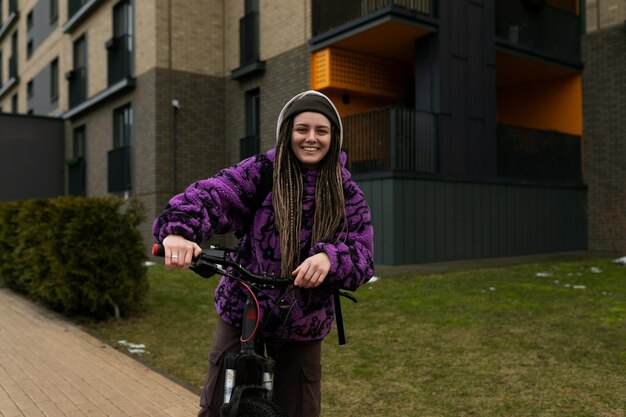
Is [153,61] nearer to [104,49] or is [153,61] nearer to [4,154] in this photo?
[104,49]

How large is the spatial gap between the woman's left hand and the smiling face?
0.43 meters

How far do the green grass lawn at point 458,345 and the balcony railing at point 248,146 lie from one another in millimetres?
5844

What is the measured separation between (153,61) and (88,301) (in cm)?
894

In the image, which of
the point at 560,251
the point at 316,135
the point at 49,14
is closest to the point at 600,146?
the point at 560,251

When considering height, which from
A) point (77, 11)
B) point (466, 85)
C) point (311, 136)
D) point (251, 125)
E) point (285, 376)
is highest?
point (77, 11)

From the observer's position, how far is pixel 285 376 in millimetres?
2283

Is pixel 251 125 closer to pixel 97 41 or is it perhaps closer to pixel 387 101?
pixel 387 101

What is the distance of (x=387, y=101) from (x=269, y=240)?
12162mm

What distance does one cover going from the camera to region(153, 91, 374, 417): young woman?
2125 mm

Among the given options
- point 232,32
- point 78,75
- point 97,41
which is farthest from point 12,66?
point 232,32

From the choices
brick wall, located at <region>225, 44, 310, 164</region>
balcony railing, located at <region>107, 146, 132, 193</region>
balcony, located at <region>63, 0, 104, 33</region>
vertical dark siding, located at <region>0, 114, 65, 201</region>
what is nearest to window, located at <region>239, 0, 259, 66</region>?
brick wall, located at <region>225, 44, 310, 164</region>

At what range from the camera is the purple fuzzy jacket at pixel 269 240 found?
2.03 m

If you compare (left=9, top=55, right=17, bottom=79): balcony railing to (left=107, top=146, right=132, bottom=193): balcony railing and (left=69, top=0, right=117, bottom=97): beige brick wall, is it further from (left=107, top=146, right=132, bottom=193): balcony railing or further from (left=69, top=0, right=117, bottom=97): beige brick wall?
(left=107, top=146, right=132, bottom=193): balcony railing

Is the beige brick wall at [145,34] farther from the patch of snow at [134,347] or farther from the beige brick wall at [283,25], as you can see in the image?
the patch of snow at [134,347]
